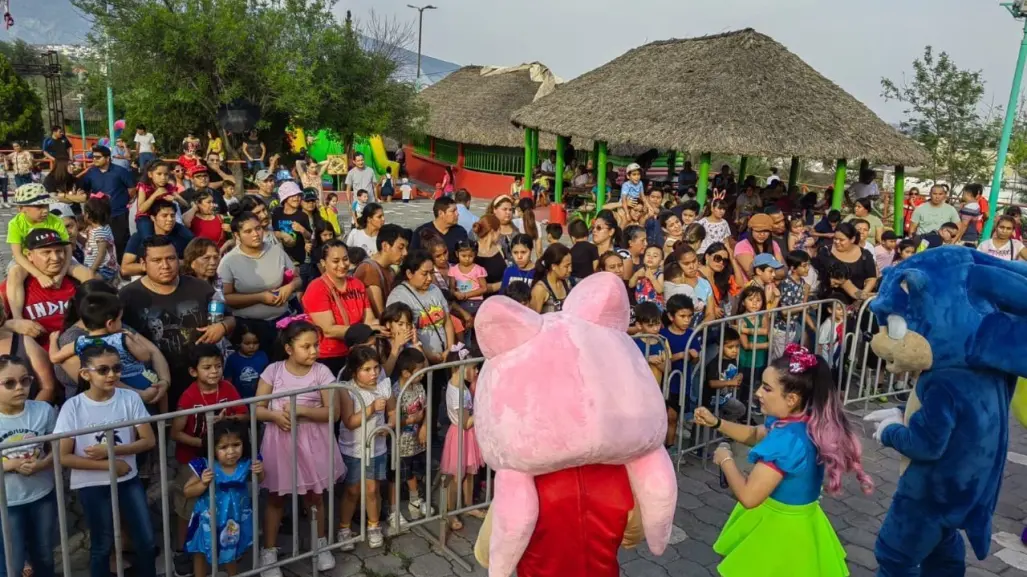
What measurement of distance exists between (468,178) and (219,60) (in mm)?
11019

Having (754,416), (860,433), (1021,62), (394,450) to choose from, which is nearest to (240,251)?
(394,450)

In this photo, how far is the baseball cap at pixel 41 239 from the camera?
4.55 metres

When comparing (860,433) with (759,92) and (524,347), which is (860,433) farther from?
(759,92)

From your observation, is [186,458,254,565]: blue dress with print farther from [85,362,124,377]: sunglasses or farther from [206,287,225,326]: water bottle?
Answer: [206,287,225,326]: water bottle

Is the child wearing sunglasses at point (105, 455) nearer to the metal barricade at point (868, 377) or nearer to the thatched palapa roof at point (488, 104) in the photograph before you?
the metal barricade at point (868, 377)

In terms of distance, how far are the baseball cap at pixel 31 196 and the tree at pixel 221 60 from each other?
12.6m

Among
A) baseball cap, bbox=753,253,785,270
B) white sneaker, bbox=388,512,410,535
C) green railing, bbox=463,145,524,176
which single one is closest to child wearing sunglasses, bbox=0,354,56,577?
white sneaker, bbox=388,512,410,535

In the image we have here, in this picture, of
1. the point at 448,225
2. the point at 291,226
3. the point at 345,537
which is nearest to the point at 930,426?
the point at 345,537

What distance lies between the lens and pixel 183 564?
13.9 feet

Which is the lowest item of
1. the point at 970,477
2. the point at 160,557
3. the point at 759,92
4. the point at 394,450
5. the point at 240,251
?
the point at 160,557

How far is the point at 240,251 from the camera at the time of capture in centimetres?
550

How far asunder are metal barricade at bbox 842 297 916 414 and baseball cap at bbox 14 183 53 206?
6.49 meters

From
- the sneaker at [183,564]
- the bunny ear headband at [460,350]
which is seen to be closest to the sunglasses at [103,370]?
the sneaker at [183,564]

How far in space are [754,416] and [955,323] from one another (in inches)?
121
